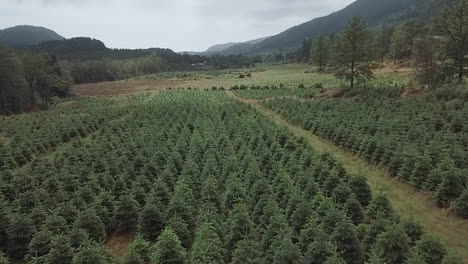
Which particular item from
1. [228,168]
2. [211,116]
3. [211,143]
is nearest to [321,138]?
[211,143]

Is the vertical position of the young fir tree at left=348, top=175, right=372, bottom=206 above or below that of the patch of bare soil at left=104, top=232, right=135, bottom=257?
above

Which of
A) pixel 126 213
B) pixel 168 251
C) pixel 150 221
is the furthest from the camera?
pixel 126 213

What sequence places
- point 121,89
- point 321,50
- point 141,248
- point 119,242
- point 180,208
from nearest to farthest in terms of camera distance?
point 141,248 → point 180,208 → point 119,242 → point 121,89 → point 321,50

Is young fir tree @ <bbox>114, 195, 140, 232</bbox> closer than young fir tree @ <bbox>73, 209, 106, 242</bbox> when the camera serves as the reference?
No

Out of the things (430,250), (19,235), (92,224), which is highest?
(430,250)

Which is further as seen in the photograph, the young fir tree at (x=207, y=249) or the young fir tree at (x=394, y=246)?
the young fir tree at (x=207, y=249)

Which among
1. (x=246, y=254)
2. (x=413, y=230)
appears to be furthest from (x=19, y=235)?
(x=413, y=230)

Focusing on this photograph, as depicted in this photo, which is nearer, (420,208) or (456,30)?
(420,208)

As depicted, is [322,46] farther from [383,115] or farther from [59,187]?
[59,187]

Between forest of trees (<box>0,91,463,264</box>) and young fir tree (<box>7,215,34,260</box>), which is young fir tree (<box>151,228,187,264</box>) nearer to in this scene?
forest of trees (<box>0,91,463,264</box>)

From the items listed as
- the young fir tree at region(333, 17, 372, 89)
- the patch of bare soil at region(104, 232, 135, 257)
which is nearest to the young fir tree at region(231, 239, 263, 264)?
the patch of bare soil at region(104, 232, 135, 257)

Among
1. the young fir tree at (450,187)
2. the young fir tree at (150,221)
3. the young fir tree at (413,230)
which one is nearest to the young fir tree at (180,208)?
the young fir tree at (150,221)

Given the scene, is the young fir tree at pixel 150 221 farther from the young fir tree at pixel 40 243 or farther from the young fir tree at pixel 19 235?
the young fir tree at pixel 19 235

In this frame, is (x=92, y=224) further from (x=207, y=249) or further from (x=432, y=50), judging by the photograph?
(x=432, y=50)
